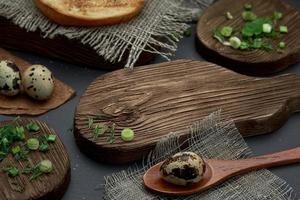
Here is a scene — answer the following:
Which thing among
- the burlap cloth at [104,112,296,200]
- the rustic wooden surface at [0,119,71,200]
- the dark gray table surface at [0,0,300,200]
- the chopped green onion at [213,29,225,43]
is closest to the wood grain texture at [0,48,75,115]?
the dark gray table surface at [0,0,300,200]

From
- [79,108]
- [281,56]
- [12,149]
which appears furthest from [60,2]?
[281,56]

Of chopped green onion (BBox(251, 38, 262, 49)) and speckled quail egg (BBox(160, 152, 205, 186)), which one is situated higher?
chopped green onion (BBox(251, 38, 262, 49))

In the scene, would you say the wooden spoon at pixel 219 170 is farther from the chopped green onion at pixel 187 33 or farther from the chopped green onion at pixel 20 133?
the chopped green onion at pixel 187 33

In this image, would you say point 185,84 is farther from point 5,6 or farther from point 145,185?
point 5,6

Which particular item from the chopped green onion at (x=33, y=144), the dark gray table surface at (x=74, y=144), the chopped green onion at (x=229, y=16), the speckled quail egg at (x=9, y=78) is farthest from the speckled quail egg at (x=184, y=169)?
the chopped green onion at (x=229, y=16)

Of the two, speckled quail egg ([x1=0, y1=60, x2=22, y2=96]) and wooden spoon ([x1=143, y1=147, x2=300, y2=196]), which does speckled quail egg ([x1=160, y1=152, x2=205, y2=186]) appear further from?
speckled quail egg ([x1=0, y1=60, x2=22, y2=96])

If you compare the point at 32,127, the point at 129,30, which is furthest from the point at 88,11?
the point at 32,127

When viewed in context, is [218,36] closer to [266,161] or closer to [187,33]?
[187,33]
